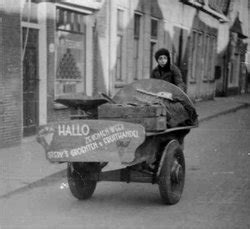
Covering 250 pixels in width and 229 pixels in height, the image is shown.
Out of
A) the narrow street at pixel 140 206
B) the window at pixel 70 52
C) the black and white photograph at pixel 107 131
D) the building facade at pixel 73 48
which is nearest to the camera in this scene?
the narrow street at pixel 140 206

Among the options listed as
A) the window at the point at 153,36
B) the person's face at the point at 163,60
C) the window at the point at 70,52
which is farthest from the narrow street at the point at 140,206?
the window at the point at 153,36

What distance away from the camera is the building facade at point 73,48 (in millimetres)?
11055

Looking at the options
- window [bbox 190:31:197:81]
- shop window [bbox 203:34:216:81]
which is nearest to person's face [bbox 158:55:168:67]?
window [bbox 190:31:197:81]

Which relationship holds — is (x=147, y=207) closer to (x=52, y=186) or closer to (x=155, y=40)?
(x=52, y=186)

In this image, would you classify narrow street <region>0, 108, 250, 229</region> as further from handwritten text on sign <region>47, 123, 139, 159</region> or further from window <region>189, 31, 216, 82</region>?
window <region>189, 31, 216, 82</region>

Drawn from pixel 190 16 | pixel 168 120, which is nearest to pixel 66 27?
pixel 168 120

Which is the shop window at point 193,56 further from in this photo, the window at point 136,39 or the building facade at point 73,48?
the window at point 136,39

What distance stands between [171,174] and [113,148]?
3.28ft

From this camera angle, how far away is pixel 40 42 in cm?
1241

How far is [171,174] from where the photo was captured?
6.67 metres

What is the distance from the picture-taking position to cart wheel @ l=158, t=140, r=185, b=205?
6488mm

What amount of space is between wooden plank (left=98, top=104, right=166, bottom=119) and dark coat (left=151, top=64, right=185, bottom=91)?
53.1 inches

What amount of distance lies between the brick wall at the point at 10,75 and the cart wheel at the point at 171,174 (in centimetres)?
486

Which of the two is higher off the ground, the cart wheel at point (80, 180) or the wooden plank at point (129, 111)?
the wooden plank at point (129, 111)
